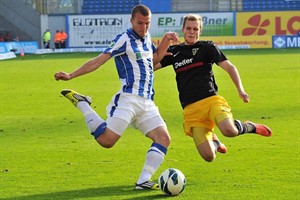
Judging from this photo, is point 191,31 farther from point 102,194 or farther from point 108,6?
point 108,6

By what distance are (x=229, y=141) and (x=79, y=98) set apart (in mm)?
3738

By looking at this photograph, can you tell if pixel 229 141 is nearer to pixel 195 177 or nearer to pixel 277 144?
pixel 277 144

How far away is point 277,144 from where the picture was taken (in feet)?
38.7

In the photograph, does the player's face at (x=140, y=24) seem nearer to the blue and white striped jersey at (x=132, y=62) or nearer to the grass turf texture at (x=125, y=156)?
the blue and white striped jersey at (x=132, y=62)

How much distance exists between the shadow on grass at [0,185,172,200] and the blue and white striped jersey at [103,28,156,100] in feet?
3.78

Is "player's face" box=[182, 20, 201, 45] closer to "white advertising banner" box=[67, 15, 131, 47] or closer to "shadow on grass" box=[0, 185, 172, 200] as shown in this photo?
"shadow on grass" box=[0, 185, 172, 200]

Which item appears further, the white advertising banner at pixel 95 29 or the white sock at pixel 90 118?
the white advertising banner at pixel 95 29

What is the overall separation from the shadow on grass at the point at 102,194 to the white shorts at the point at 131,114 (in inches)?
27.6

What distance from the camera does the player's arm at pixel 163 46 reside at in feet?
29.0

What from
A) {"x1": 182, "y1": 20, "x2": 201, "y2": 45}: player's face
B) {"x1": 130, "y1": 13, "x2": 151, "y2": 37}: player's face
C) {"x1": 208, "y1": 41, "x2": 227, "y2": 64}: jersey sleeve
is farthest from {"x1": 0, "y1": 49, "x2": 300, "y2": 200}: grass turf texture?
{"x1": 130, "y1": 13, "x2": 151, "y2": 37}: player's face

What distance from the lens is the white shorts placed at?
28.6ft

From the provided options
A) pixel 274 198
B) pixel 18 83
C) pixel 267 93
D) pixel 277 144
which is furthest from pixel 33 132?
pixel 18 83

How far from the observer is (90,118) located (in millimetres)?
9062

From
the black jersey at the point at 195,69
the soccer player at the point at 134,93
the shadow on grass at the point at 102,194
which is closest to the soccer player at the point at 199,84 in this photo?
the black jersey at the point at 195,69
